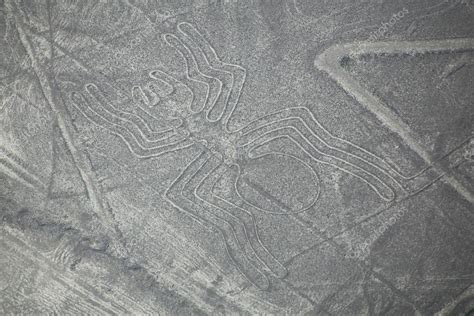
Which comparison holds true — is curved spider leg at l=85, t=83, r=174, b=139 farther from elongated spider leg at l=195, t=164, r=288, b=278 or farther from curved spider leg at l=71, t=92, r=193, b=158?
elongated spider leg at l=195, t=164, r=288, b=278

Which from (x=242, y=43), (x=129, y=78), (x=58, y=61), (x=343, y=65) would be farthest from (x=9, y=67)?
(x=343, y=65)

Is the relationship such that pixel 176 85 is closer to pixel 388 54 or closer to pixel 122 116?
pixel 122 116

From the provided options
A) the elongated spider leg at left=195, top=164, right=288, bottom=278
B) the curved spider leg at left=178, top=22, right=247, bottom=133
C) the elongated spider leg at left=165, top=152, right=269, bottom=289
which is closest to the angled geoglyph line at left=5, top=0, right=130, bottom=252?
the elongated spider leg at left=165, top=152, right=269, bottom=289

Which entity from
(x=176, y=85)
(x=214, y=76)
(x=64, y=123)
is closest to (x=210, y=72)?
(x=214, y=76)

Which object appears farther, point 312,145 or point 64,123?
point 64,123

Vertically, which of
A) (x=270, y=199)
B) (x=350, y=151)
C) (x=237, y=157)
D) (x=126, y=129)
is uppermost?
(x=350, y=151)

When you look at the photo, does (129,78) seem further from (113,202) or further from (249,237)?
(249,237)

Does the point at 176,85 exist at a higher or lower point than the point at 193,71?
lower

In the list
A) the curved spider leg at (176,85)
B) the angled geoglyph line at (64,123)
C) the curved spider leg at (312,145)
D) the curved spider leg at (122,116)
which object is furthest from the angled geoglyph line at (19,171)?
the curved spider leg at (312,145)
